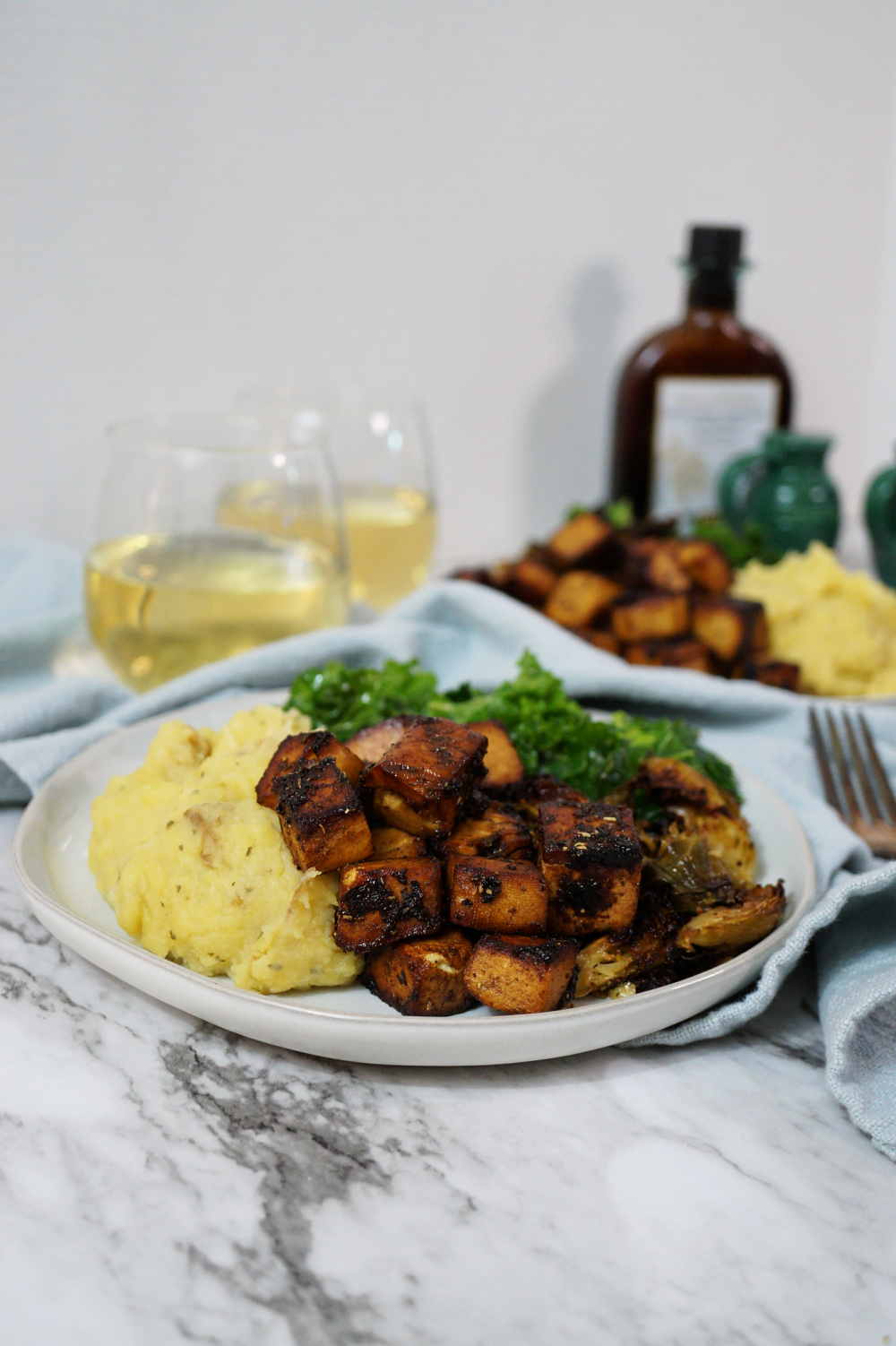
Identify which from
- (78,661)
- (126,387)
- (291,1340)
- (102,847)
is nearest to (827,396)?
(126,387)

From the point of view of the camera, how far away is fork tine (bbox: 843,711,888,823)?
1.21 metres

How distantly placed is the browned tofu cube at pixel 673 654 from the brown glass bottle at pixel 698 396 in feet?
2.32

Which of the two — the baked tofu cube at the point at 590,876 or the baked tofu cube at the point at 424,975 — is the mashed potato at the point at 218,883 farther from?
the baked tofu cube at the point at 590,876

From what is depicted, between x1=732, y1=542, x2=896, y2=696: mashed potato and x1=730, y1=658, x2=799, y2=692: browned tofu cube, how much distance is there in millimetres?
62

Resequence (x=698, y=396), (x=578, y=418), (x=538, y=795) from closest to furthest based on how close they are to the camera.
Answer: (x=538, y=795)
(x=698, y=396)
(x=578, y=418)

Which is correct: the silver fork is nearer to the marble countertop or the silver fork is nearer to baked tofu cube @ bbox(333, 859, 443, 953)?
the marble countertop

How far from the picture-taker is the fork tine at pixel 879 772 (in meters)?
1.23

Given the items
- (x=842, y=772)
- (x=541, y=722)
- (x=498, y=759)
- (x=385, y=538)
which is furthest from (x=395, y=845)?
(x=385, y=538)

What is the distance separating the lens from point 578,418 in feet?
8.41

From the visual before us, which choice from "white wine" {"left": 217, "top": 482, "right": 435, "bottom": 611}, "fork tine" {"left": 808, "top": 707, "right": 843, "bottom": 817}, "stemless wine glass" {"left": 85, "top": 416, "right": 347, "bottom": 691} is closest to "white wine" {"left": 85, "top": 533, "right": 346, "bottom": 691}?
"stemless wine glass" {"left": 85, "top": 416, "right": 347, "bottom": 691}

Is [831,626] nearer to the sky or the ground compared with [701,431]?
nearer to the ground

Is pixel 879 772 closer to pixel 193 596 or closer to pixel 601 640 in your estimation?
pixel 601 640

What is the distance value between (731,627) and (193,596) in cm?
71

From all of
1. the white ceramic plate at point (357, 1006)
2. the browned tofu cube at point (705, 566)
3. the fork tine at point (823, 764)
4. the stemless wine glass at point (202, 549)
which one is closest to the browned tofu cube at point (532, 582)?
the browned tofu cube at point (705, 566)
